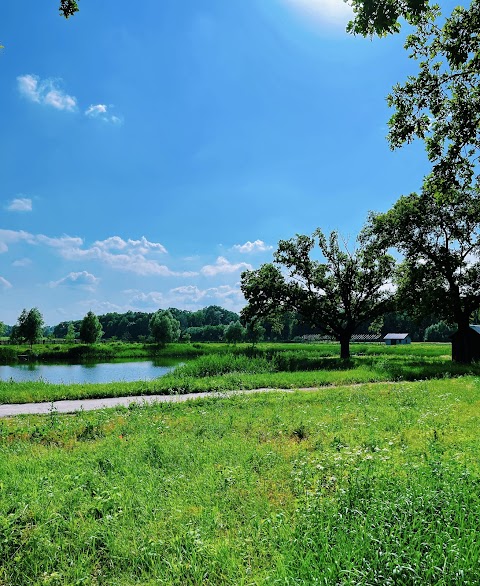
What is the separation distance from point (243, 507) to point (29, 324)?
213ft

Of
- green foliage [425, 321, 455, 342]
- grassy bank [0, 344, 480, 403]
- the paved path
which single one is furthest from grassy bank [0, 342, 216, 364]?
green foliage [425, 321, 455, 342]

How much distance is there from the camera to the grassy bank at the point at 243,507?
336cm

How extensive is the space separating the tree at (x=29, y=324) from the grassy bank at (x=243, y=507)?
59042mm

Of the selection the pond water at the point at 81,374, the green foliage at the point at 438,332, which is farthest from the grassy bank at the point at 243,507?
the green foliage at the point at 438,332

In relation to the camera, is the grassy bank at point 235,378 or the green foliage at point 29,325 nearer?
the grassy bank at point 235,378

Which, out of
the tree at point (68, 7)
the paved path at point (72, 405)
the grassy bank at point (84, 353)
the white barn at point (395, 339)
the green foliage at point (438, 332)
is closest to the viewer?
the tree at point (68, 7)

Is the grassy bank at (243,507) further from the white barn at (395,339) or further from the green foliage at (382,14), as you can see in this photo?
the white barn at (395,339)

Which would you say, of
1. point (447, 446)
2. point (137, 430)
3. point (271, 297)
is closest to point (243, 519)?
point (447, 446)

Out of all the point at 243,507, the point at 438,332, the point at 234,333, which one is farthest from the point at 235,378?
the point at 438,332

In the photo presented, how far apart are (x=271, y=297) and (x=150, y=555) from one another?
2860cm

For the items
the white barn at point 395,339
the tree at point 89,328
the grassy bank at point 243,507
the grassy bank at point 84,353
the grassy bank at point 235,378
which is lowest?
the white barn at point 395,339

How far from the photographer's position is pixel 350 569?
122 inches

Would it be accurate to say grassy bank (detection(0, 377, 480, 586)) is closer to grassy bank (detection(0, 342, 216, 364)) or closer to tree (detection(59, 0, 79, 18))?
tree (detection(59, 0, 79, 18))

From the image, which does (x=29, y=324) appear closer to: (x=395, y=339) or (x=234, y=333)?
(x=234, y=333)
